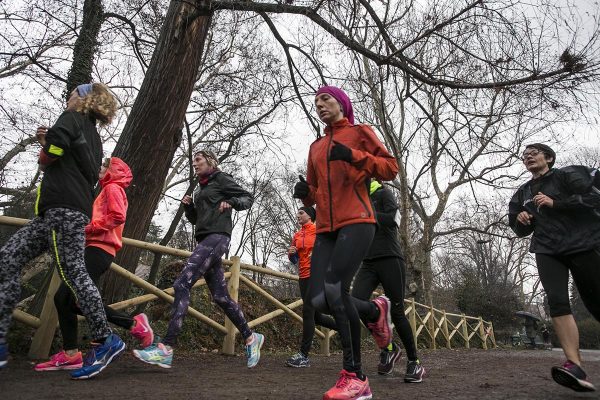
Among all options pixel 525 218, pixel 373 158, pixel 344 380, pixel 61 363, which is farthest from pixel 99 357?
pixel 525 218

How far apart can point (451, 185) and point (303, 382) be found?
16.9 m

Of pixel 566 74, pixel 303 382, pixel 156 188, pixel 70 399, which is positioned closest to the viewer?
pixel 70 399

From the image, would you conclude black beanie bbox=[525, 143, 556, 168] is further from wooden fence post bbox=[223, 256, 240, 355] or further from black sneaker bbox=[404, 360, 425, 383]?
wooden fence post bbox=[223, 256, 240, 355]

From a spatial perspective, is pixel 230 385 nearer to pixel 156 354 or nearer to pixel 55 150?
pixel 156 354

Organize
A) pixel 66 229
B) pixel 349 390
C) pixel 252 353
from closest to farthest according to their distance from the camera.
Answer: pixel 349 390 → pixel 66 229 → pixel 252 353

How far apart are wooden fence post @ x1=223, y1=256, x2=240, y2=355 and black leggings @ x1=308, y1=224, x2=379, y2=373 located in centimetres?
308

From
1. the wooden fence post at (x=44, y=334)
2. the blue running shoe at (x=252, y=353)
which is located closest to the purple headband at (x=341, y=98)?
the blue running shoe at (x=252, y=353)

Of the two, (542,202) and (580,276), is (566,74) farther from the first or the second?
(580,276)

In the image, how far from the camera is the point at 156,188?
488 cm

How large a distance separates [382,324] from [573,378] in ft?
4.17

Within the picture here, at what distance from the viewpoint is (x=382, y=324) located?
348cm

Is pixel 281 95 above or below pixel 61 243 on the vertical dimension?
above

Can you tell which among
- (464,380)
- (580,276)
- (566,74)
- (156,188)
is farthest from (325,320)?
(566,74)

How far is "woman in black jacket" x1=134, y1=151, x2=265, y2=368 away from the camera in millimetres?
3947
